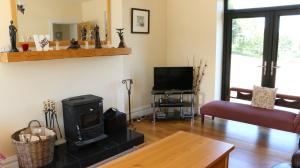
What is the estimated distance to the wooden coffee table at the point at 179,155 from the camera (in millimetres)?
2049

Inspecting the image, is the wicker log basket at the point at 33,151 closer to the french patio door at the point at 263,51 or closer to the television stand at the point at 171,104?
the television stand at the point at 171,104

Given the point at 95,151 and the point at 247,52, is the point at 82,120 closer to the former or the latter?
the point at 95,151

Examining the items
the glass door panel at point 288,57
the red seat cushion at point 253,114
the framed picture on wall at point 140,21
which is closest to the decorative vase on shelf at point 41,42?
the framed picture on wall at point 140,21

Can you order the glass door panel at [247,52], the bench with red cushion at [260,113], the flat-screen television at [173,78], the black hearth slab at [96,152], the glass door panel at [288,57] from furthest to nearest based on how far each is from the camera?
the flat-screen television at [173,78] < the glass door panel at [247,52] < the glass door panel at [288,57] < the bench with red cushion at [260,113] < the black hearth slab at [96,152]

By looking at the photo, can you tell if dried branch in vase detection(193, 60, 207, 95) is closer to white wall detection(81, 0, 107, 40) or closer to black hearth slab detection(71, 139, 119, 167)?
white wall detection(81, 0, 107, 40)

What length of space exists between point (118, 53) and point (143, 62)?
117cm

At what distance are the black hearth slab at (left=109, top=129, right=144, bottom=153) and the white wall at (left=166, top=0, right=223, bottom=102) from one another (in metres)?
1.83

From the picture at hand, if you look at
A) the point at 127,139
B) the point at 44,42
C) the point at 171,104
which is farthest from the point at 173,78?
the point at 44,42

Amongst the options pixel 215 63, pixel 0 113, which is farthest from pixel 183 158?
pixel 215 63

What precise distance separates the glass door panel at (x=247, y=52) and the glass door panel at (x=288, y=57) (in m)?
0.28

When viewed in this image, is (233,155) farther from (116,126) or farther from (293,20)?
(293,20)

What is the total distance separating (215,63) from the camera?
4629 millimetres

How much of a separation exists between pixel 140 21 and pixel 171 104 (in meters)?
1.59

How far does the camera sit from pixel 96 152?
119 inches
